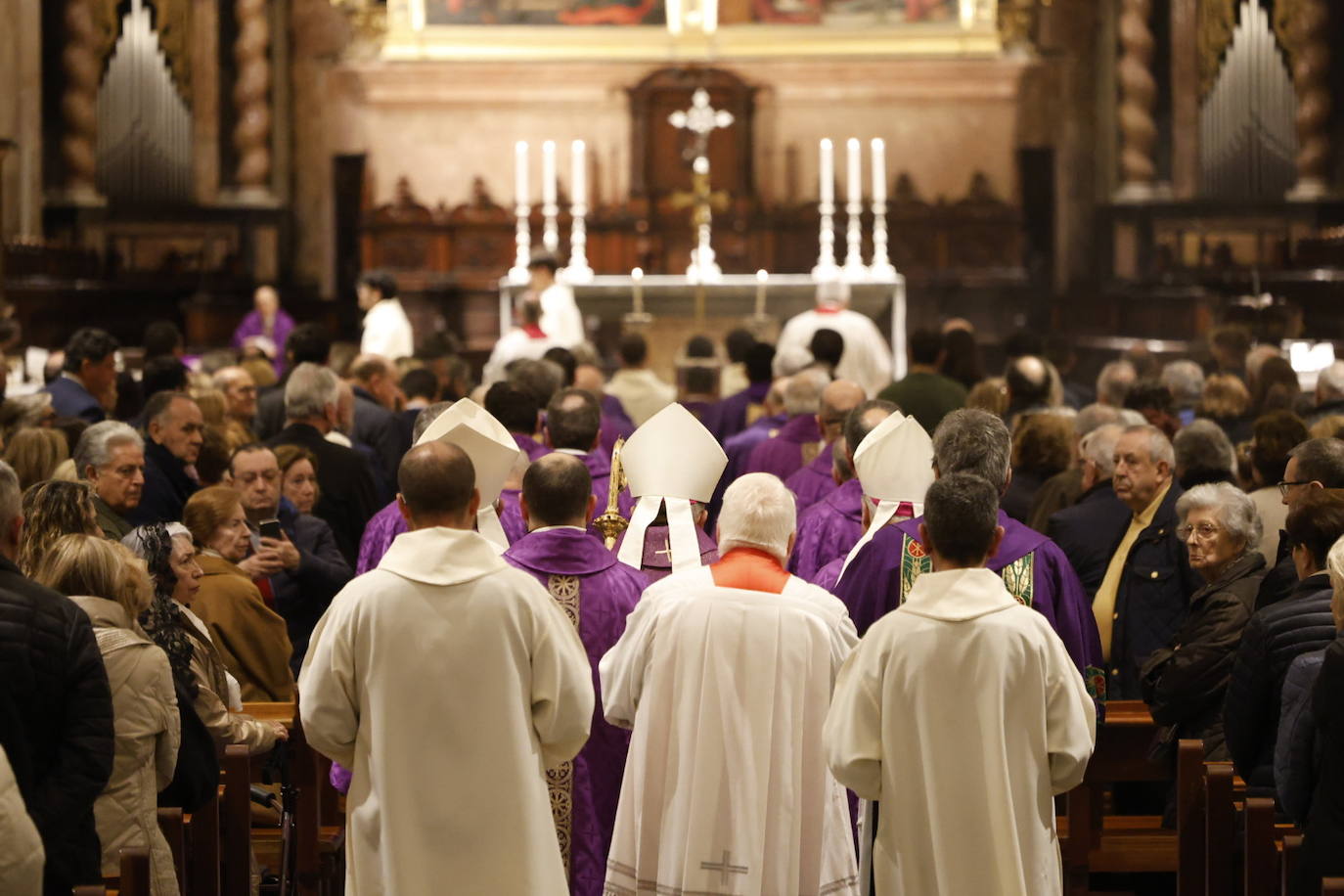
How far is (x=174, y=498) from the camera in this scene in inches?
308

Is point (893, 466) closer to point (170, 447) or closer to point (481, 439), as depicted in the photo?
point (481, 439)

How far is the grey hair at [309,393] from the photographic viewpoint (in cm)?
826

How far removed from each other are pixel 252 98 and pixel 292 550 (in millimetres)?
12427

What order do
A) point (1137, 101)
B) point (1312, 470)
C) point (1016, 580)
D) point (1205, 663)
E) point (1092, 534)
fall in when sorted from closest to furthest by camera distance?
point (1016, 580) < point (1205, 663) < point (1312, 470) < point (1092, 534) < point (1137, 101)

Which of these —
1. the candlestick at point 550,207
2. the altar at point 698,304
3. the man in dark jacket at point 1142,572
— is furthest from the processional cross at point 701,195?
the man in dark jacket at point 1142,572

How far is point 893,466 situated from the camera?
19.9ft

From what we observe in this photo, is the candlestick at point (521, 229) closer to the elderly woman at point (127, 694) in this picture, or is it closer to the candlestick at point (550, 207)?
the candlestick at point (550, 207)

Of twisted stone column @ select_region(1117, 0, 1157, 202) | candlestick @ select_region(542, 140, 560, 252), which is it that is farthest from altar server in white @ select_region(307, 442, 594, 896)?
twisted stone column @ select_region(1117, 0, 1157, 202)

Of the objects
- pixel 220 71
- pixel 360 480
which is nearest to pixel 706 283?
pixel 220 71

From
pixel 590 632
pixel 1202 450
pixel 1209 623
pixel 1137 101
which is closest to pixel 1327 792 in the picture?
pixel 1209 623

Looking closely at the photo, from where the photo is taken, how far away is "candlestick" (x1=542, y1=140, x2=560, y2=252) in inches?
634

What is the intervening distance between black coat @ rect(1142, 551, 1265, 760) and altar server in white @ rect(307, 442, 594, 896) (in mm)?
1831

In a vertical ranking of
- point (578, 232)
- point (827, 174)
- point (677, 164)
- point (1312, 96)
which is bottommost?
point (578, 232)

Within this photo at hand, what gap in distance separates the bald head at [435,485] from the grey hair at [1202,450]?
129 inches
